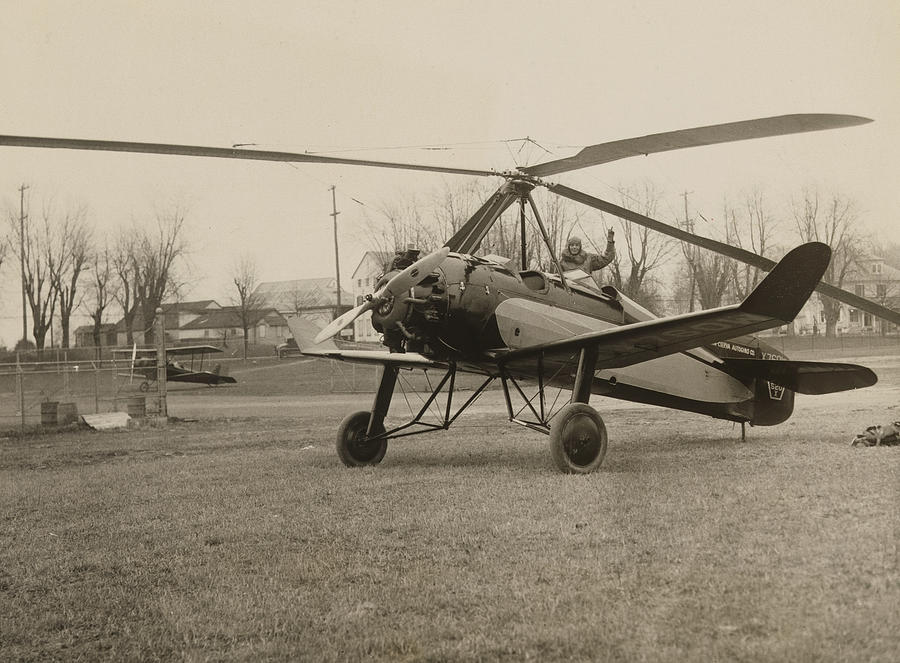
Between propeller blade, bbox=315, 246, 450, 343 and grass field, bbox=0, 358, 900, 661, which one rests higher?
propeller blade, bbox=315, 246, 450, 343

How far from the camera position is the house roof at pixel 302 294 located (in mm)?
89188

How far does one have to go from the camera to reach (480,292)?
8703mm

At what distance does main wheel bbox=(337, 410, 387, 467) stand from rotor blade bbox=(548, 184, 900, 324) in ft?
12.6

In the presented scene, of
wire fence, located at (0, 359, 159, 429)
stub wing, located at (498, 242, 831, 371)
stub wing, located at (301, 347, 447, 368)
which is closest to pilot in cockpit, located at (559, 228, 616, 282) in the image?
stub wing, located at (498, 242, 831, 371)

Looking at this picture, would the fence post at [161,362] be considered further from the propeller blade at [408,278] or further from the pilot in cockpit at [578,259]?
the propeller blade at [408,278]

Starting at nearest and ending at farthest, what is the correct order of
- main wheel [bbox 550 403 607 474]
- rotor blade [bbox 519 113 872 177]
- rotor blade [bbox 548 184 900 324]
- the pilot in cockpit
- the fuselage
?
rotor blade [bbox 519 113 872 177]
rotor blade [bbox 548 184 900 324]
main wheel [bbox 550 403 607 474]
the fuselage
the pilot in cockpit

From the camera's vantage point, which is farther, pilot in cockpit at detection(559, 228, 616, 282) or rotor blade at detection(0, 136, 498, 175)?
pilot in cockpit at detection(559, 228, 616, 282)

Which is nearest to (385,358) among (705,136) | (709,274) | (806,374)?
(705,136)

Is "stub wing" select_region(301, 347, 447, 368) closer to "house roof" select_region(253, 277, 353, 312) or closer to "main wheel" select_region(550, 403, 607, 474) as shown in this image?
"main wheel" select_region(550, 403, 607, 474)

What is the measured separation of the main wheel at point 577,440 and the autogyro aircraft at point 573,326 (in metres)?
0.01

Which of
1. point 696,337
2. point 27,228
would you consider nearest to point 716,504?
point 696,337

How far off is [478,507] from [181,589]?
2.64m

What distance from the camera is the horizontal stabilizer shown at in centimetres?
1025

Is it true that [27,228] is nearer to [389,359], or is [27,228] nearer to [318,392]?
[318,392]
